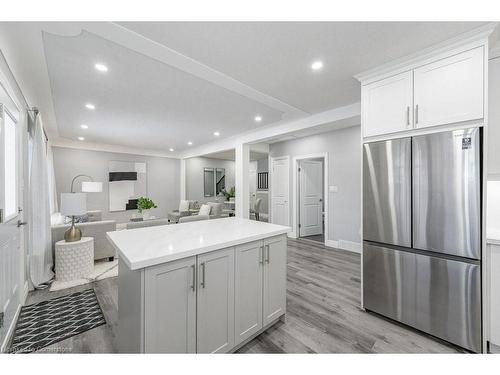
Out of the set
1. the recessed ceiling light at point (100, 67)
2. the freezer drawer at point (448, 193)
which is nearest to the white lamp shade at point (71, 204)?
the recessed ceiling light at point (100, 67)

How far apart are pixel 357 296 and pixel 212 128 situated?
156 inches

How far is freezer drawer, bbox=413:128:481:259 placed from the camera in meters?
1.70

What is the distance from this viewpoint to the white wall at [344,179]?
172 inches

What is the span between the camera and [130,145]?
6.61 m

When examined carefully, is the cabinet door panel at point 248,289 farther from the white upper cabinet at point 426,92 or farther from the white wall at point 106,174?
the white wall at point 106,174

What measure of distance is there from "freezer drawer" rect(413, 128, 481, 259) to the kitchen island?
1270mm

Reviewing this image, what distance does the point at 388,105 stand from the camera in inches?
85.7

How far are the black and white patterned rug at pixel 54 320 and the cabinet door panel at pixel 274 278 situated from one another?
159cm

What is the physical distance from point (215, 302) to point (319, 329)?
110 cm

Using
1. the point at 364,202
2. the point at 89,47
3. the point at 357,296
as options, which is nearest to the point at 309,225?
the point at 357,296

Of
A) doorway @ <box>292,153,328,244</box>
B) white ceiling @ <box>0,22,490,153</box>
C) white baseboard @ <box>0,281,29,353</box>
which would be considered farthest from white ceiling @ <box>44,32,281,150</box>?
white baseboard @ <box>0,281,29,353</box>

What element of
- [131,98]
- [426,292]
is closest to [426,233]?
[426,292]

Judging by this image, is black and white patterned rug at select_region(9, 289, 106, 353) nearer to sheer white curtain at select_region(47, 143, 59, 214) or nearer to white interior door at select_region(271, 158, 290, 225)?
sheer white curtain at select_region(47, 143, 59, 214)

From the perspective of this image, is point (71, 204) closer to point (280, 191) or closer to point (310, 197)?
point (280, 191)
